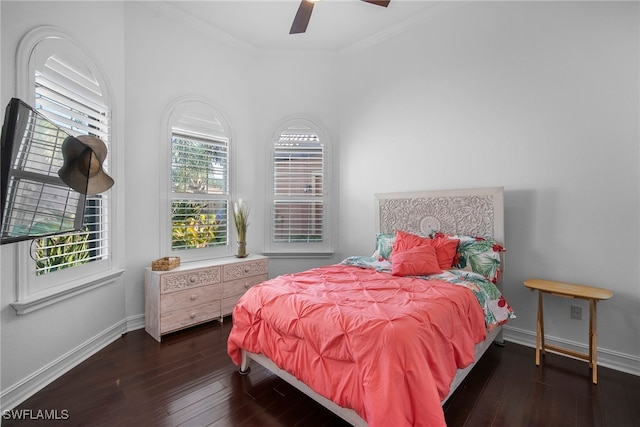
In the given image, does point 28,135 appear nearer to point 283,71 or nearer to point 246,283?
point 246,283

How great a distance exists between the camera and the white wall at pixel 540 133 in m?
2.29

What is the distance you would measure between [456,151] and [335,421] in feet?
9.16

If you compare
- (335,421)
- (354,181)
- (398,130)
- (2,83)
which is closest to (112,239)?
(2,83)

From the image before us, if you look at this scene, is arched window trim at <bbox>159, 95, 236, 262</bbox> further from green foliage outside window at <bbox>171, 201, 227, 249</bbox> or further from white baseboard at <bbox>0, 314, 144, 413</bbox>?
white baseboard at <bbox>0, 314, 144, 413</bbox>

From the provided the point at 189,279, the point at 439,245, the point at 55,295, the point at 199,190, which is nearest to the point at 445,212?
the point at 439,245

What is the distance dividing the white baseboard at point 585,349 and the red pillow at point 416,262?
3.41 feet

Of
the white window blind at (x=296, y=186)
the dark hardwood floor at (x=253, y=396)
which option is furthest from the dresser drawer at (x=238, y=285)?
the dark hardwood floor at (x=253, y=396)

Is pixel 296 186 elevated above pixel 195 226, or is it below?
above

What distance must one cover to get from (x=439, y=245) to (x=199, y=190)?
2.82 metres

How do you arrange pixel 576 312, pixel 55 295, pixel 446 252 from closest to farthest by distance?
1. pixel 55 295
2. pixel 576 312
3. pixel 446 252

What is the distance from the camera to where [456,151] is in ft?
10.4

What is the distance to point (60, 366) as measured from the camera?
7.16 ft

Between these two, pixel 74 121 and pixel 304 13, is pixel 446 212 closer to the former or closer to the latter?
pixel 304 13

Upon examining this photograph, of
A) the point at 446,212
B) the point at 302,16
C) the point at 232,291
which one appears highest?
the point at 302,16
